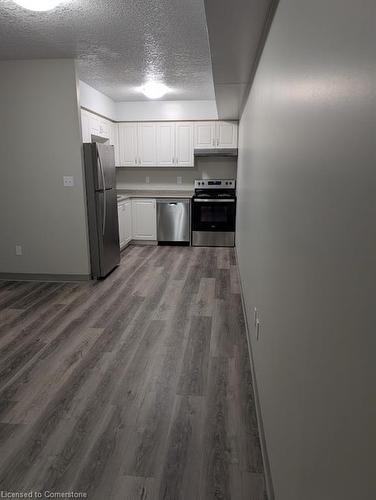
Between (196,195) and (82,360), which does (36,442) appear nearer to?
(82,360)

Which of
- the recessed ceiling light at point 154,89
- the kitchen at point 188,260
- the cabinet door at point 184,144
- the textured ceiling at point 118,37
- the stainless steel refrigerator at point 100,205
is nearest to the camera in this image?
the kitchen at point 188,260

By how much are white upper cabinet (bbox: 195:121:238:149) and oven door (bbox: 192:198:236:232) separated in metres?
1.01

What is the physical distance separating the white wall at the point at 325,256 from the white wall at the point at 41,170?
3.15m

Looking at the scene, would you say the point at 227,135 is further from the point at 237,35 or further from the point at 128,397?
the point at 128,397

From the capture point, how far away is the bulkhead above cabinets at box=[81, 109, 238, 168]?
20.1ft

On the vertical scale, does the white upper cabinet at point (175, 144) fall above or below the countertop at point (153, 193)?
above

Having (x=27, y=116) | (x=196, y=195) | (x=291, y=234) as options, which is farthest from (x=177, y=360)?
(x=196, y=195)

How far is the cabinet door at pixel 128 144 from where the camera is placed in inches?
247

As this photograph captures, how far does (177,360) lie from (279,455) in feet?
4.29

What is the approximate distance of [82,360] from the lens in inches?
100

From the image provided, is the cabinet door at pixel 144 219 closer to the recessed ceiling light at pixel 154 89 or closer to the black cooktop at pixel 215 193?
the black cooktop at pixel 215 193

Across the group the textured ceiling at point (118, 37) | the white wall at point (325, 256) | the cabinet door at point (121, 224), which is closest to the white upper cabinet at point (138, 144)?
the cabinet door at point (121, 224)

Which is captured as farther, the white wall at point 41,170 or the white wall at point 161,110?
the white wall at point 161,110

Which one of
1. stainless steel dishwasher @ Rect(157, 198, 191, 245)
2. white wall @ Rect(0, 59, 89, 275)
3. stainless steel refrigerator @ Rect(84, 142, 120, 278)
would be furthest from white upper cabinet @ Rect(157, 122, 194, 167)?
white wall @ Rect(0, 59, 89, 275)
